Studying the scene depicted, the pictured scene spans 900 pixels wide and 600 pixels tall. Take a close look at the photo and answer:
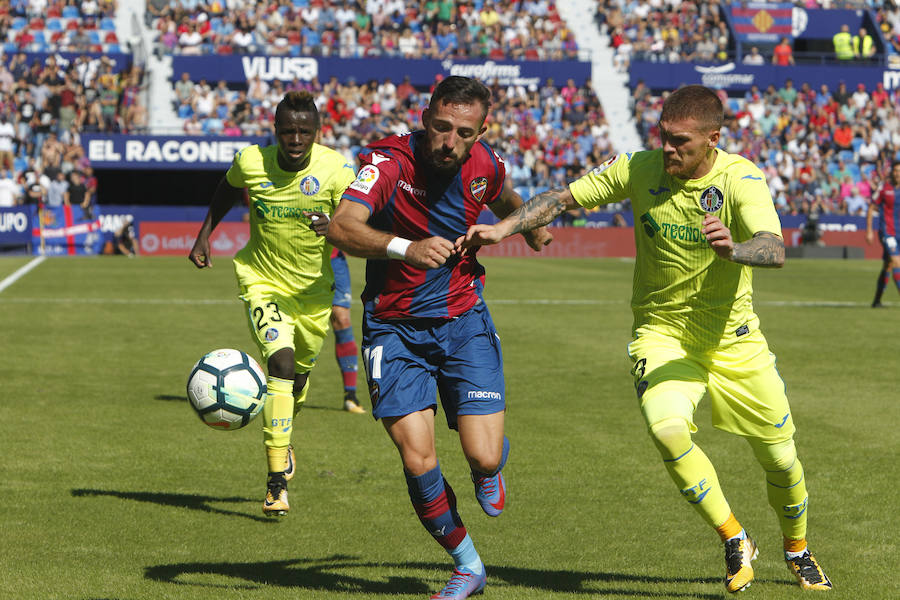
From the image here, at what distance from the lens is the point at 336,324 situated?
11.0 meters

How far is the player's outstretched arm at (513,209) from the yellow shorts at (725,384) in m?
0.76

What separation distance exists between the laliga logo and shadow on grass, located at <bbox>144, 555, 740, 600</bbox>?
31.9 meters

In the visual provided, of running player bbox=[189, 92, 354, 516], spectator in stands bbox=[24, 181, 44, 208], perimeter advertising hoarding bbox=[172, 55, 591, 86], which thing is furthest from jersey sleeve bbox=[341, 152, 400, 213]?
perimeter advertising hoarding bbox=[172, 55, 591, 86]

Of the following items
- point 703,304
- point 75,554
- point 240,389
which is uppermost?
point 703,304

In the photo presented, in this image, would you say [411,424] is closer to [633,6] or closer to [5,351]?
[5,351]

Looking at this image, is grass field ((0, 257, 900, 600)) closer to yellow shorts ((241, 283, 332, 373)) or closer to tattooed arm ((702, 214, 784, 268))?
yellow shorts ((241, 283, 332, 373))

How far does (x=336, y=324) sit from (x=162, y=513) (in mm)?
4233

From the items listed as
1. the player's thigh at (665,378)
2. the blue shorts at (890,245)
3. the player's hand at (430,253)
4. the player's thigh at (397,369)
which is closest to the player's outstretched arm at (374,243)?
the player's hand at (430,253)

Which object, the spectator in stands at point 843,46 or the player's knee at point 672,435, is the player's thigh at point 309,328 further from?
the spectator in stands at point 843,46

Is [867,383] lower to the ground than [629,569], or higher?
lower

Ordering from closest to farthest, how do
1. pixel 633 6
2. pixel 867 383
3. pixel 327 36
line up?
pixel 867 383 < pixel 327 36 < pixel 633 6

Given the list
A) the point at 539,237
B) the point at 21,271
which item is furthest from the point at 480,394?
the point at 21,271

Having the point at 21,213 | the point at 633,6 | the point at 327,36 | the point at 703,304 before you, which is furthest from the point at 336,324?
the point at 633,6

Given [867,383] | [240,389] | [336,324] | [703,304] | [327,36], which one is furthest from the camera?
[327,36]
